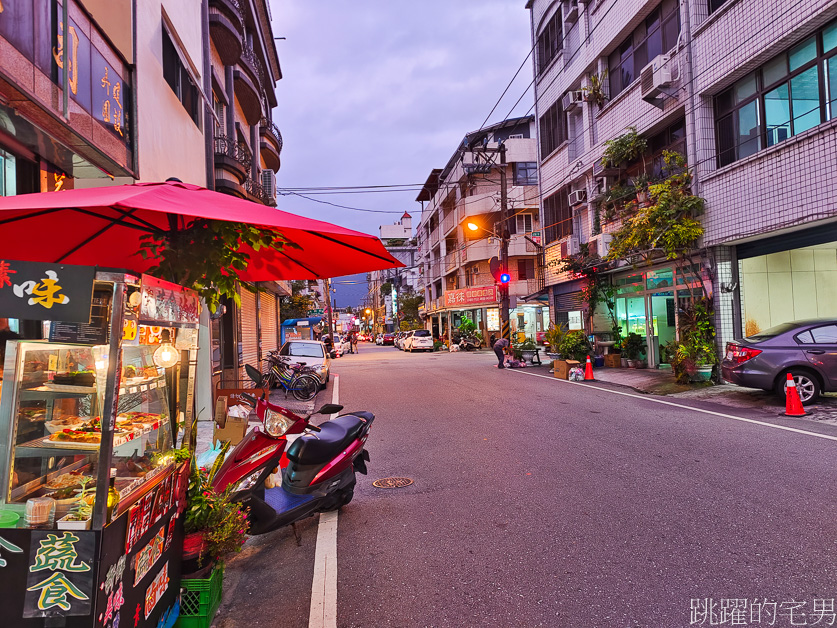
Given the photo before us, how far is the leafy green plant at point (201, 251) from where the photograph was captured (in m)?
3.89

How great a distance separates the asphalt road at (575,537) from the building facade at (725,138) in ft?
18.8

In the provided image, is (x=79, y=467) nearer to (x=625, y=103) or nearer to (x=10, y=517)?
(x=10, y=517)

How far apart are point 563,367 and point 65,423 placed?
49.8ft

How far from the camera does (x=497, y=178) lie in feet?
133

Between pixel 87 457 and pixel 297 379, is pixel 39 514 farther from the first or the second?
pixel 297 379

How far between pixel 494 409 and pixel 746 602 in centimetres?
735

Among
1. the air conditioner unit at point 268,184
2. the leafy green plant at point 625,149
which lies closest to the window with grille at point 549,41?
the leafy green plant at point 625,149

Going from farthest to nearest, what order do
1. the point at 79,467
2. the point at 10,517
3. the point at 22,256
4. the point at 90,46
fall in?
the point at 90,46
the point at 22,256
the point at 79,467
the point at 10,517

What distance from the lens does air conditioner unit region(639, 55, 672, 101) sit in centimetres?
1425

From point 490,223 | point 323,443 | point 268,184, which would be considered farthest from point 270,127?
point 323,443

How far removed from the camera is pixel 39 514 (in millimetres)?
2455

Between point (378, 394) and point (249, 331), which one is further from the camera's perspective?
point (249, 331)

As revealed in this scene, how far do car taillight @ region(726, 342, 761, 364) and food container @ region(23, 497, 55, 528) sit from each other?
1067 cm

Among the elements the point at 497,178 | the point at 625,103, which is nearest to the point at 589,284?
the point at 625,103
